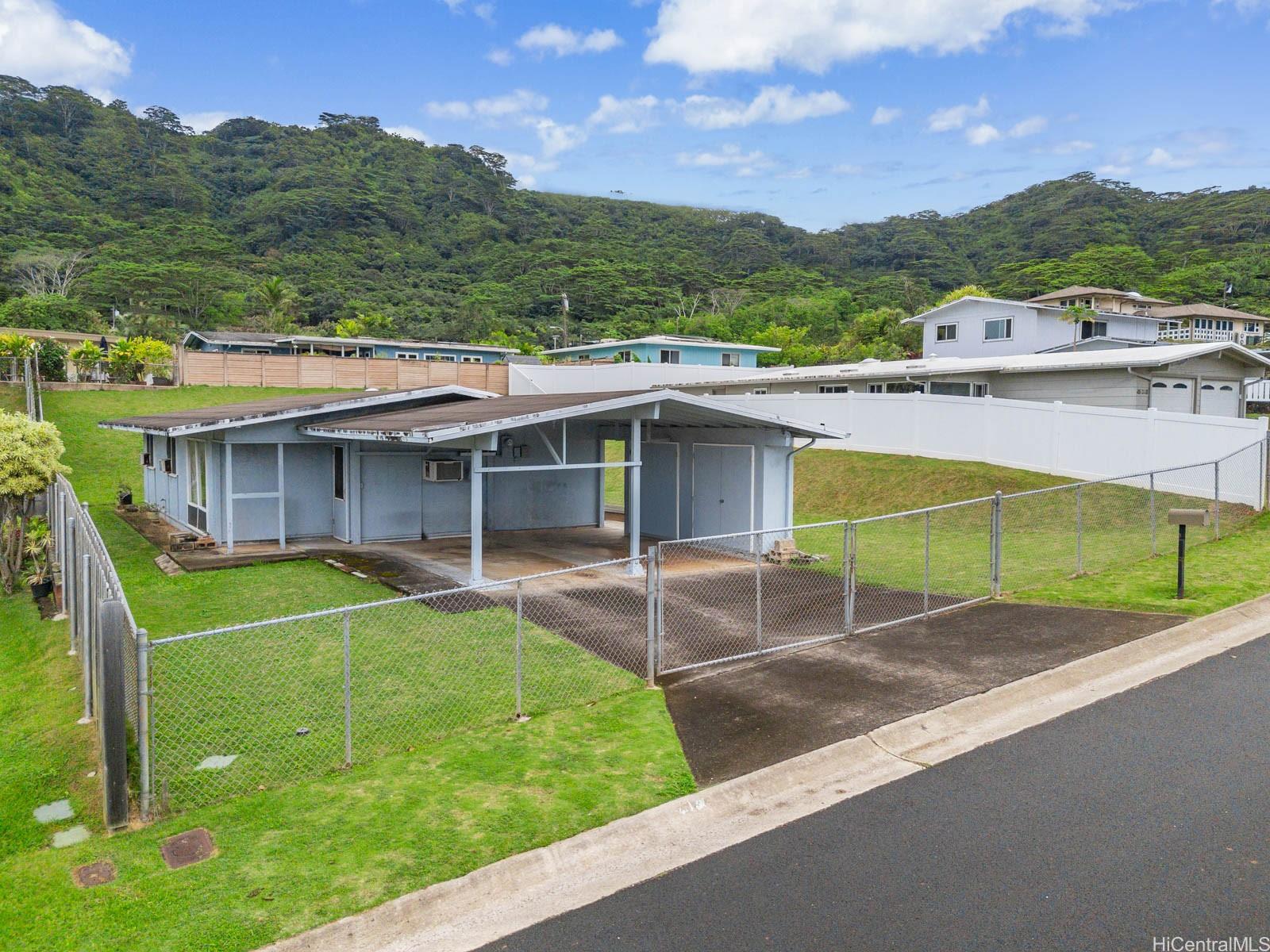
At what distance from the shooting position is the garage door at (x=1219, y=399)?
26.6m

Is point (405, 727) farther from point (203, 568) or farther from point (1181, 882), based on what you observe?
point (203, 568)

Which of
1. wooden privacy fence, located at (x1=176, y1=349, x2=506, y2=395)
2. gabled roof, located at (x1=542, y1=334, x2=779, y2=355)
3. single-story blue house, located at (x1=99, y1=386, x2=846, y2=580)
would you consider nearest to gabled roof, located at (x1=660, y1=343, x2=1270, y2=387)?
single-story blue house, located at (x1=99, y1=386, x2=846, y2=580)

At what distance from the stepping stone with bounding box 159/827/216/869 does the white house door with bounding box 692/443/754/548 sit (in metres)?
12.2

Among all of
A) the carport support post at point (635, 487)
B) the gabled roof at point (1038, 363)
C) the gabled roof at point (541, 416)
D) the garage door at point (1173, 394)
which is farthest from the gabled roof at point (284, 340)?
the carport support post at point (635, 487)

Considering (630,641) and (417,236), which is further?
(417,236)

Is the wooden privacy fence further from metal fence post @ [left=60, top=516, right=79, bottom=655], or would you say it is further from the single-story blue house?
metal fence post @ [left=60, top=516, right=79, bottom=655]

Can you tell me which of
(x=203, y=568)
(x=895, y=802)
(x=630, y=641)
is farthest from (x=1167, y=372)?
(x=203, y=568)

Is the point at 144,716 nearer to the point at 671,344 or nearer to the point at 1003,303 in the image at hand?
the point at 1003,303

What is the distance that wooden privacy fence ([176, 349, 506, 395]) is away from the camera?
38188 mm

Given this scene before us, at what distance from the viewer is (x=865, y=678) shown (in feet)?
28.6

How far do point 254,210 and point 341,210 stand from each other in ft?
34.7

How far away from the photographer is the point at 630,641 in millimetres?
10516

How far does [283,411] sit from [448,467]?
3.38m

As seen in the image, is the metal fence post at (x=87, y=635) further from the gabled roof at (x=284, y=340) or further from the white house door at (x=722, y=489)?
the gabled roof at (x=284, y=340)
